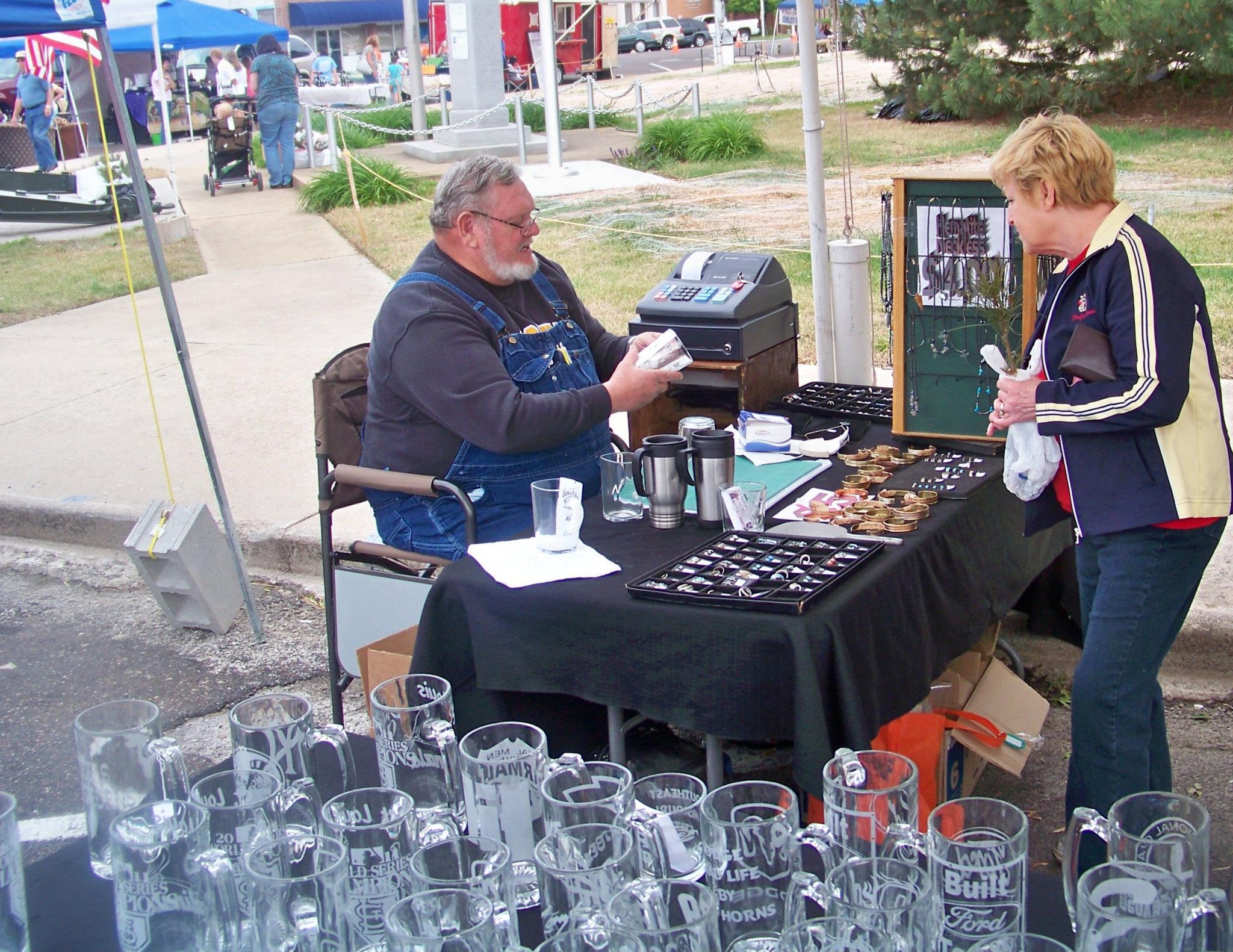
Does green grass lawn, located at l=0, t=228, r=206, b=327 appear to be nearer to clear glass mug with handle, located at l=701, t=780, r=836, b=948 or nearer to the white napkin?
the white napkin

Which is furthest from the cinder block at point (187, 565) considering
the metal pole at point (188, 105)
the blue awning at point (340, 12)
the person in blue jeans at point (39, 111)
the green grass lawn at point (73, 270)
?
the blue awning at point (340, 12)

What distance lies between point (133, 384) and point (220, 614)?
162 inches

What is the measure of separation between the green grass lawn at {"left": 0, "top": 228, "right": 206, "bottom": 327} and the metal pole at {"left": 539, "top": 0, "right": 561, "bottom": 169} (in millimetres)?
4313

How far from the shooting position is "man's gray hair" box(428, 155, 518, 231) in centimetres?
347

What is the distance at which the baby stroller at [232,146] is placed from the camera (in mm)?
17703

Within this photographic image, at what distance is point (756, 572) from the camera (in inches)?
103

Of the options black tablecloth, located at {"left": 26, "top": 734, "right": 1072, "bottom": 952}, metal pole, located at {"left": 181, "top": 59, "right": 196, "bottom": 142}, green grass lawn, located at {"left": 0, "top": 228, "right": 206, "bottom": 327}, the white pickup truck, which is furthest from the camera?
the white pickup truck

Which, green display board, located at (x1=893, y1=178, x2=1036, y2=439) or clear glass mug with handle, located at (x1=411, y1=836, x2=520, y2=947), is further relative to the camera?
green display board, located at (x1=893, y1=178, x2=1036, y2=439)

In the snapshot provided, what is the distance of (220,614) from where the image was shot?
4.91 m

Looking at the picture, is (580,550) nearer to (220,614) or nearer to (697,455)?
(697,455)

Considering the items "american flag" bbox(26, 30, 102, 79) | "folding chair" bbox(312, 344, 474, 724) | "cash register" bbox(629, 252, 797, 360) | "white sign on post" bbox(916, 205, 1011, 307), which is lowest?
"folding chair" bbox(312, 344, 474, 724)

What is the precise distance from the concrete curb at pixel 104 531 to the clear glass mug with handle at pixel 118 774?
3.91 meters

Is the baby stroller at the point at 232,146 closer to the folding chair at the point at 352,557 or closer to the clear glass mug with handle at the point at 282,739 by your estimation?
the folding chair at the point at 352,557

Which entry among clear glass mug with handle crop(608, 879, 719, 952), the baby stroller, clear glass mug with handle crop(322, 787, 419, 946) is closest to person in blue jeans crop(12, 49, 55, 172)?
the baby stroller
